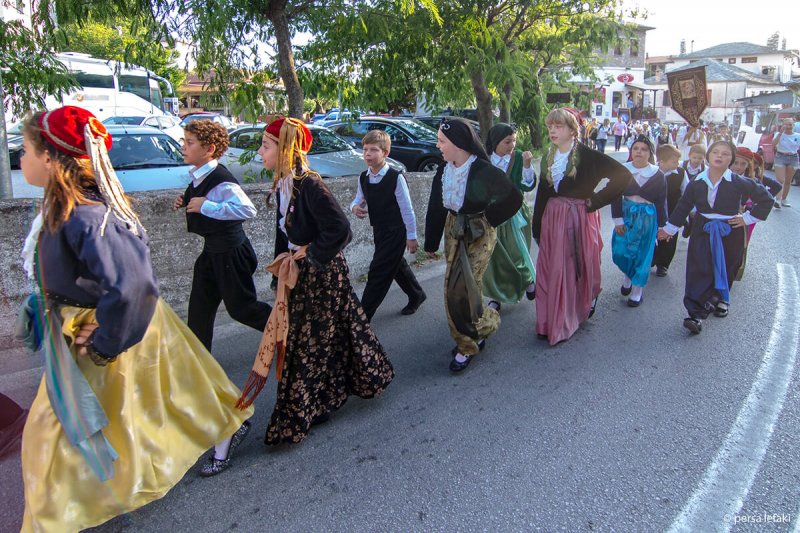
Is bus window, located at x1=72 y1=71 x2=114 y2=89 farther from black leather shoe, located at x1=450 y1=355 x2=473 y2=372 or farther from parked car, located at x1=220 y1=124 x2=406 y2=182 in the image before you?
black leather shoe, located at x1=450 y1=355 x2=473 y2=372

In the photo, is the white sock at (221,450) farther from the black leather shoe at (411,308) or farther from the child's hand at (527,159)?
the child's hand at (527,159)

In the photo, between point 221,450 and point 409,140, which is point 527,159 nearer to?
point 221,450

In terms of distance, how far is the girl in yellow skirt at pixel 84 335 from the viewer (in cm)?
210

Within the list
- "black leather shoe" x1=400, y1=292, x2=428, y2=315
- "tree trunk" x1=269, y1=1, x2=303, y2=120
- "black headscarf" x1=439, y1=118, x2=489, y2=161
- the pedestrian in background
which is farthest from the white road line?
the pedestrian in background

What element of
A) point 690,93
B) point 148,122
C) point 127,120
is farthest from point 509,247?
point 127,120

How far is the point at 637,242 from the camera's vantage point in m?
5.71

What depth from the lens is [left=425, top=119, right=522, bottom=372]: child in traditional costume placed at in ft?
13.0

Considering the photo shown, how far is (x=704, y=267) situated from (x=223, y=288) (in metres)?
3.94

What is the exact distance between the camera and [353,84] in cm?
770

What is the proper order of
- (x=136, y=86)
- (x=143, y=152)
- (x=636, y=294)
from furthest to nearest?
(x=136, y=86) → (x=143, y=152) → (x=636, y=294)

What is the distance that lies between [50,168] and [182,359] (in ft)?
3.10

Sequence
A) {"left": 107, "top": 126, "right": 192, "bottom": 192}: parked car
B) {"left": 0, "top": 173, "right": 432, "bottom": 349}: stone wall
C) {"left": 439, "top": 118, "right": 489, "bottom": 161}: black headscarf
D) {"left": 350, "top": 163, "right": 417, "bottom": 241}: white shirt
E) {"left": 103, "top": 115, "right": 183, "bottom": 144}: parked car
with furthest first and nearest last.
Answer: {"left": 103, "top": 115, "right": 183, "bottom": 144}: parked car, {"left": 107, "top": 126, "right": 192, "bottom": 192}: parked car, {"left": 350, "top": 163, "right": 417, "bottom": 241}: white shirt, {"left": 0, "top": 173, "right": 432, "bottom": 349}: stone wall, {"left": 439, "top": 118, "right": 489, "bottom": 161}: black headscarf

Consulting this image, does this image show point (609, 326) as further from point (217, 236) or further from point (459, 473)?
point (217, 236)

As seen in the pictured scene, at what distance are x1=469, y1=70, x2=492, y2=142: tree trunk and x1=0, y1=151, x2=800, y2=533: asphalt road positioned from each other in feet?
17.5
